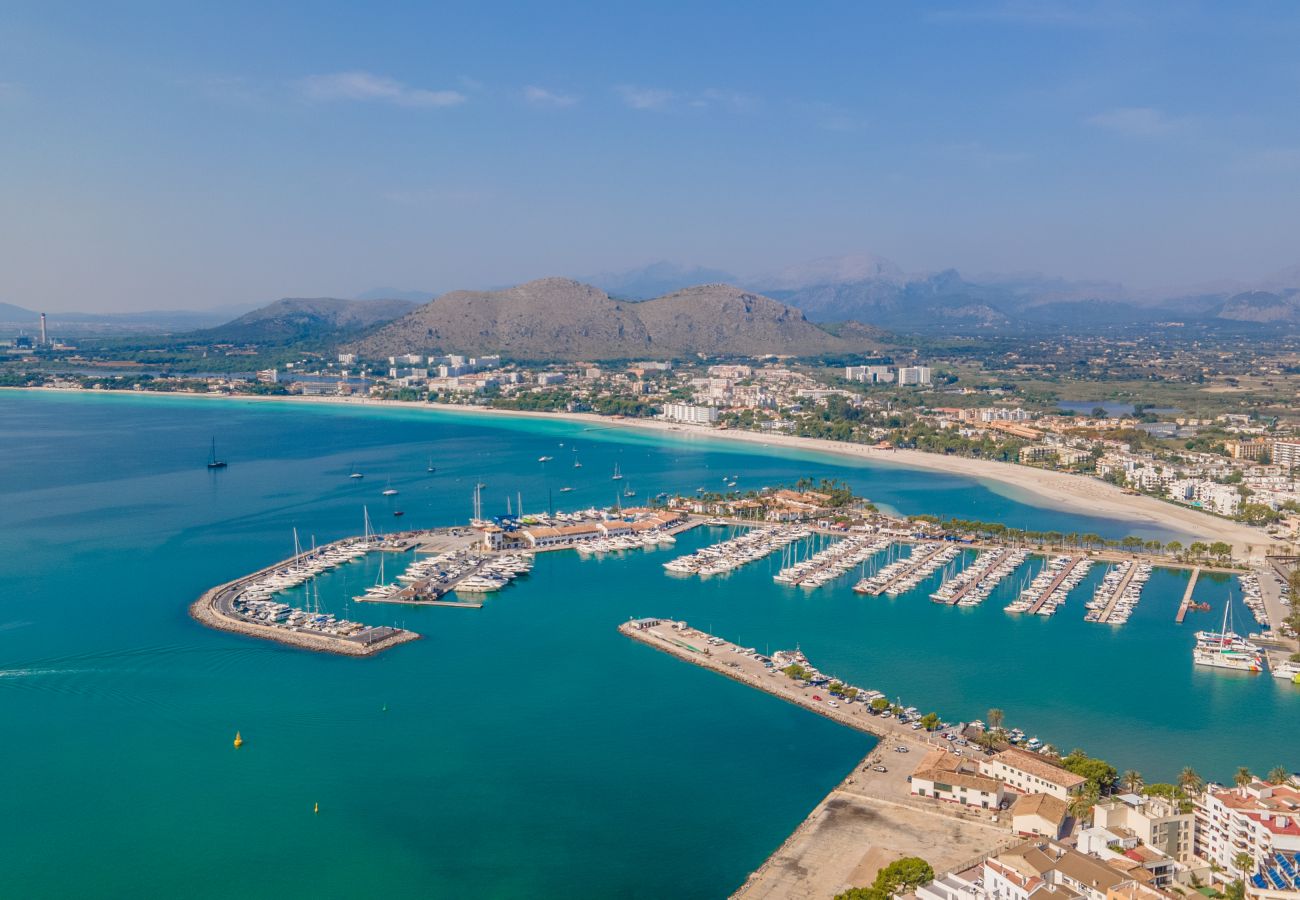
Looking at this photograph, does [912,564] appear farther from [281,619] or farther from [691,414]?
[691,414]

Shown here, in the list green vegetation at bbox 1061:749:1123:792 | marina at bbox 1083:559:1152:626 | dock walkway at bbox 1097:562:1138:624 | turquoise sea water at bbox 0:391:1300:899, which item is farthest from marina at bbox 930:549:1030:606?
green vegetation at bbox 1061:749:1123:792

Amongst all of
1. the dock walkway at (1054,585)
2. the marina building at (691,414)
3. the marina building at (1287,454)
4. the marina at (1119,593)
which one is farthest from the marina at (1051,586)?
the marina building at (691,414)

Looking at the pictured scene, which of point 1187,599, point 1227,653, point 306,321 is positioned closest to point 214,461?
point 1187,599

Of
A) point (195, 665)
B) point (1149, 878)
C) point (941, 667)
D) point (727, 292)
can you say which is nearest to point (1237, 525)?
point (941, 667)

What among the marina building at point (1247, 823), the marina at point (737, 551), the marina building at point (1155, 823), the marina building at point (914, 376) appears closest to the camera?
the marina building at point (1247, 823)

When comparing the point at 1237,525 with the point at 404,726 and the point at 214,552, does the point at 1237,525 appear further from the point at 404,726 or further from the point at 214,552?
the point at 214,552

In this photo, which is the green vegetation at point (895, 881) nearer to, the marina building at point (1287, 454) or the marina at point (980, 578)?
the marina at point (980, 578)
